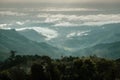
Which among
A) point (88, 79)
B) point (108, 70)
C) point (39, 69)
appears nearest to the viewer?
point (39, 69)

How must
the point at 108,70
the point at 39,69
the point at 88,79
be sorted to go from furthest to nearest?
the point at 108,70, the point at 88,79, the point at 39,69

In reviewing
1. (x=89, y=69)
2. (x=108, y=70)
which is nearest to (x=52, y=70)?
(x=89, y=69)

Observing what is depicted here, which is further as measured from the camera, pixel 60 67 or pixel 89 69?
pixel 60 67

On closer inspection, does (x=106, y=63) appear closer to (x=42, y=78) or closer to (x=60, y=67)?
(x=60, y=67)

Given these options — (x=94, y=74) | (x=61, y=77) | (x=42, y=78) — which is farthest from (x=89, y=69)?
(x=42, y=78)

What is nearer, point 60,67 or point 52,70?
point 52,70

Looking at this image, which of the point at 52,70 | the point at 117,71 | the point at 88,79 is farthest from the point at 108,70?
the point at 52,70

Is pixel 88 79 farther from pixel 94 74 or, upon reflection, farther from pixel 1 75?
pixel 1 75

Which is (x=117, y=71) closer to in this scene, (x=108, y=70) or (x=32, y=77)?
(x=108, y=70)
